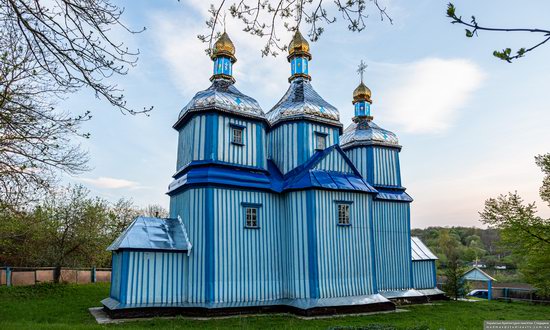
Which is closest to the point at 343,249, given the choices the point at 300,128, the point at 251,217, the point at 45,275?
the point at 251,217

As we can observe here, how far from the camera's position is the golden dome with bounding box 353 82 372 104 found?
19.5 metres

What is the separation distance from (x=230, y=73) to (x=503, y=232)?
11297mm

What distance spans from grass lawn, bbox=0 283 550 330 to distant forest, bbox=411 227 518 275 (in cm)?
2950

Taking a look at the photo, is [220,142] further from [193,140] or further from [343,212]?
[343,212]

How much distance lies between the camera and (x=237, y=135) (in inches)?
542

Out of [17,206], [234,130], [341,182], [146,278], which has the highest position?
[234,130]

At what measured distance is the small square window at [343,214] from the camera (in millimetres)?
13578

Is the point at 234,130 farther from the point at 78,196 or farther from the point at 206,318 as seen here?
the point at 78,196

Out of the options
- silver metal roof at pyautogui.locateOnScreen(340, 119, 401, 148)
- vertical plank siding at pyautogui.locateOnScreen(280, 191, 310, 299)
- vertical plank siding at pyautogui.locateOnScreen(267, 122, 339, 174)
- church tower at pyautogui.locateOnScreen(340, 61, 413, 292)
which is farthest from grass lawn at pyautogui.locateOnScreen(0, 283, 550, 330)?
silver metal roof at pyautogui.locateOnScreen(340, 119, 401, 148)

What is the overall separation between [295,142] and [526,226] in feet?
26.3

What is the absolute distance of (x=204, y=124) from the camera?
13.3 metres

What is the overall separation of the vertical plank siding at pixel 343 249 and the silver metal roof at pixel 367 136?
14.6 feet

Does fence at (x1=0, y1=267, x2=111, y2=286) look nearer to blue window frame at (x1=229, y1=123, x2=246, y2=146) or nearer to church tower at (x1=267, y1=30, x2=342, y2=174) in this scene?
blue window frame at (x1=229, y1=123, x2=246, y2=146)

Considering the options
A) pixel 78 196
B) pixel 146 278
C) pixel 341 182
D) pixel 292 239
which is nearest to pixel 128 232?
pixel 146 278
